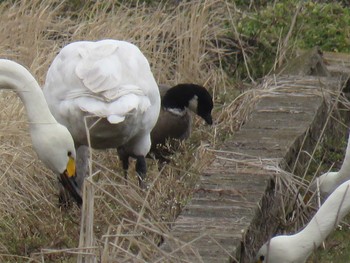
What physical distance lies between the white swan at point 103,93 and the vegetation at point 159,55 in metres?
0.30

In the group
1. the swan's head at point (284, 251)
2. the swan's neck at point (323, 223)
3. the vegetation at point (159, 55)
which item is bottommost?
the vegetation at point (159, 55)

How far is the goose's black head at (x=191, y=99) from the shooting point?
31.1ft

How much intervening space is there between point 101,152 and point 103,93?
1.80 meters

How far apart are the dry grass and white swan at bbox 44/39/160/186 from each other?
0.92 feet

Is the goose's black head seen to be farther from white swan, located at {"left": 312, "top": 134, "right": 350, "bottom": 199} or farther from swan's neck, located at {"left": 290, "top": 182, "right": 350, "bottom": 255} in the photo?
swan's neck, located at {"left": 290, "top": 182, "right": 350, "bottom": 255}

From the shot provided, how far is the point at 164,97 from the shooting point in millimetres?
9711

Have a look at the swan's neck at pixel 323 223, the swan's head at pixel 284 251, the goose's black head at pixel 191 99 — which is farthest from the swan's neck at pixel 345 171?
the goose's black head at pixel 191 99

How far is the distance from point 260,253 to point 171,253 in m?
1.00

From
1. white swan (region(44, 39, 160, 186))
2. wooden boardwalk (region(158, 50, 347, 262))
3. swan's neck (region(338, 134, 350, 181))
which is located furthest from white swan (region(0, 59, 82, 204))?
swan's neck (region(338, 134, 350, 181))

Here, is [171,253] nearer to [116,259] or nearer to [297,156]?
[116,259]

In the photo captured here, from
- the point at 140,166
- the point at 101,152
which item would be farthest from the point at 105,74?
the point at 101,152

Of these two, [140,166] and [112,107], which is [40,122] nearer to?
[112,107]

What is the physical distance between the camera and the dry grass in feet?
21.5

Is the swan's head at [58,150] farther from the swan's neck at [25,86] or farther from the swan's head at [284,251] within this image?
the swan's head at [284,251]
